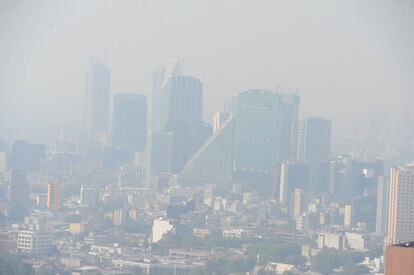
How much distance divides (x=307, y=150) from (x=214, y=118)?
4.51ft

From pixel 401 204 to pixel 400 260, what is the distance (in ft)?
28.8

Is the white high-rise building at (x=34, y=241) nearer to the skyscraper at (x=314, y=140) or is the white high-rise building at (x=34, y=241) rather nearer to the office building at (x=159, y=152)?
the skyscraper at (x=314, y=140)

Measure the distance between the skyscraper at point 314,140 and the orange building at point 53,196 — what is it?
127 inches

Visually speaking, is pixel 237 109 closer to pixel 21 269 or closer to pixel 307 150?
pixel 307 150

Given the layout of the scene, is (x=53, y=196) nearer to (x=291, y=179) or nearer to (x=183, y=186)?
(x=183, y=186)

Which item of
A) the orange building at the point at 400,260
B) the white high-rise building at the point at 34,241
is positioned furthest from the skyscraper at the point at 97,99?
the orange building at the point at 400,260

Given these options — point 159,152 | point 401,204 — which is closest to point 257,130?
point 159,152

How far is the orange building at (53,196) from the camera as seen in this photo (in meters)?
14.0

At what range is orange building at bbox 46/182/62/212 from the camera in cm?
1400

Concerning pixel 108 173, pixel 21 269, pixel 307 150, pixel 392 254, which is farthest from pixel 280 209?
pixel 392 254

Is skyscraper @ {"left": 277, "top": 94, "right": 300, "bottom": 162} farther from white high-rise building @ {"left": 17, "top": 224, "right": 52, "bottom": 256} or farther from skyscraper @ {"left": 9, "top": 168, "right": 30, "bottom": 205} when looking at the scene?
white high-rise building @ {"left": 17, "top": 224, "right": 52, "bottom": 256}

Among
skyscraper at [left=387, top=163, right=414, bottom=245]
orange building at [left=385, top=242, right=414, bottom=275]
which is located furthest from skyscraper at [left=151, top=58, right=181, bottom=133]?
orange building at [left=385, top=242, right=414, bottom=275]

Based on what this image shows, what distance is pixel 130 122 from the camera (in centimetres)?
1681

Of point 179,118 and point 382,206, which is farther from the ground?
point 179,118
